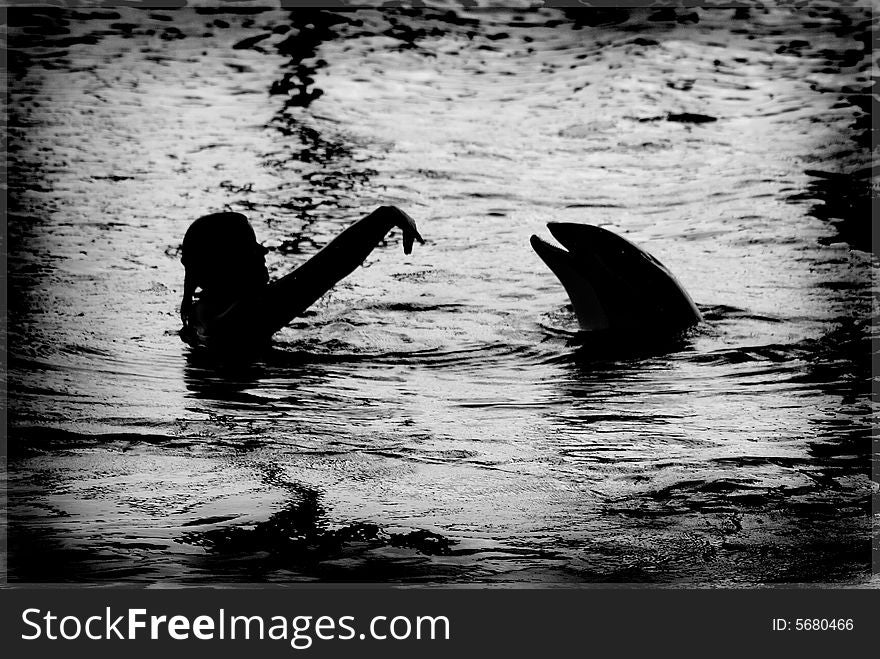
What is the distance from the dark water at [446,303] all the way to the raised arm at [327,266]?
0.27 metres

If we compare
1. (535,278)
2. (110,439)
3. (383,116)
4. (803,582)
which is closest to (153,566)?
(110,439)

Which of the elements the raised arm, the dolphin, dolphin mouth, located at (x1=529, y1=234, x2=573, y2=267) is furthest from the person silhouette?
the dolphin

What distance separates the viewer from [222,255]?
236 inches

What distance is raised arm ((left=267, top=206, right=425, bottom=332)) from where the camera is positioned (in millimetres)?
5910

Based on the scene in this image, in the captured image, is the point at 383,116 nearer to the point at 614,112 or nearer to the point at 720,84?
the point at 614,112

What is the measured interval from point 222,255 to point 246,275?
0.55 ft

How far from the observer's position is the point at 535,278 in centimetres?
756

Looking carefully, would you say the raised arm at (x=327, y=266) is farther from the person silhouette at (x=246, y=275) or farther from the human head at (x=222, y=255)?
the human head at (x=222, y=255)

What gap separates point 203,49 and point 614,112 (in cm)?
490

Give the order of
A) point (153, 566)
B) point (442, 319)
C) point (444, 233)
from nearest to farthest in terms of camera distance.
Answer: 1. point (153, 566)
2. point (442, 319)
3. point (444, 233)

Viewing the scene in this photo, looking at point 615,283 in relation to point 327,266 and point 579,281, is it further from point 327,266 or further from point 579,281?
point 327,266

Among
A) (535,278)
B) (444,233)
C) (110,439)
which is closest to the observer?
(110,439)

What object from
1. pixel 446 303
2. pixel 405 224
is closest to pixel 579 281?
pixel 446 303

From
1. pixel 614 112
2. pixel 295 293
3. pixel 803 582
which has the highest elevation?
pixel 614 112
